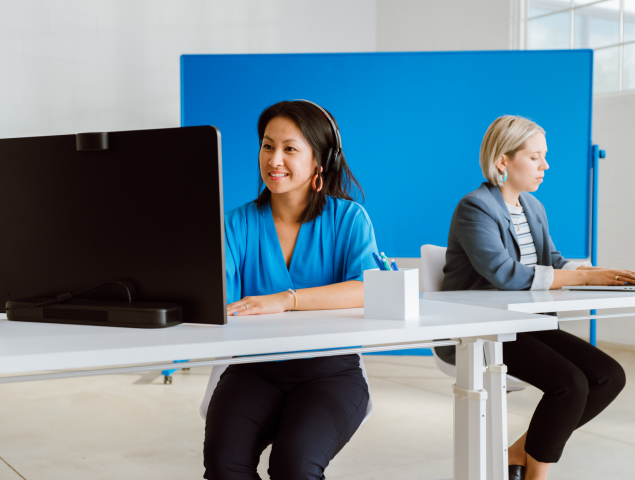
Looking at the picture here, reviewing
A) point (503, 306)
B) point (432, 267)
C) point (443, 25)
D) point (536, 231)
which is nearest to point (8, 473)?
point (432, 267)

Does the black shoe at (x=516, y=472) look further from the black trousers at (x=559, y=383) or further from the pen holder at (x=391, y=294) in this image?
the pen holder at (x=391, y=294)

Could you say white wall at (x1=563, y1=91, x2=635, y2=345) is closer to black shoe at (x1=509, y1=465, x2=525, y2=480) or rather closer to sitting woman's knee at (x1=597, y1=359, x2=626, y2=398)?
sitting woman's knee at (x1=597, y1=359, x2=626, y2=398)

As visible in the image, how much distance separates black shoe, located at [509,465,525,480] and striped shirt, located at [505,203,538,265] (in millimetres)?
663

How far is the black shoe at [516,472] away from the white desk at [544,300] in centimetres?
43

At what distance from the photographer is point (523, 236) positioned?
204 cm

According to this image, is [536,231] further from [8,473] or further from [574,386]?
[8,473]

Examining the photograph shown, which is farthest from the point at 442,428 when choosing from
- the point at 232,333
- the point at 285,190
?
the point at 232,333

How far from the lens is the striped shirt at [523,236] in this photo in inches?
80.0

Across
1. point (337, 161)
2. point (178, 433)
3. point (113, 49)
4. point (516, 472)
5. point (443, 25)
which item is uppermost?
point (443, 25)

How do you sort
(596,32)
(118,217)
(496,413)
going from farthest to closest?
(596,32)
(496,413)
(118,217)

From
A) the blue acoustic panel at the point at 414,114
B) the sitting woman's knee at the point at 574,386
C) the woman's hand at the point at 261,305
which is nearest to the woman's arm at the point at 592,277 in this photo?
the sitting woman's knee at the point at 574,386

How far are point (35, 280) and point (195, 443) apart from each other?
1403 mm

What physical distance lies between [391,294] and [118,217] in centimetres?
49

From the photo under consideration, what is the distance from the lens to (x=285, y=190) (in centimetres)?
145
